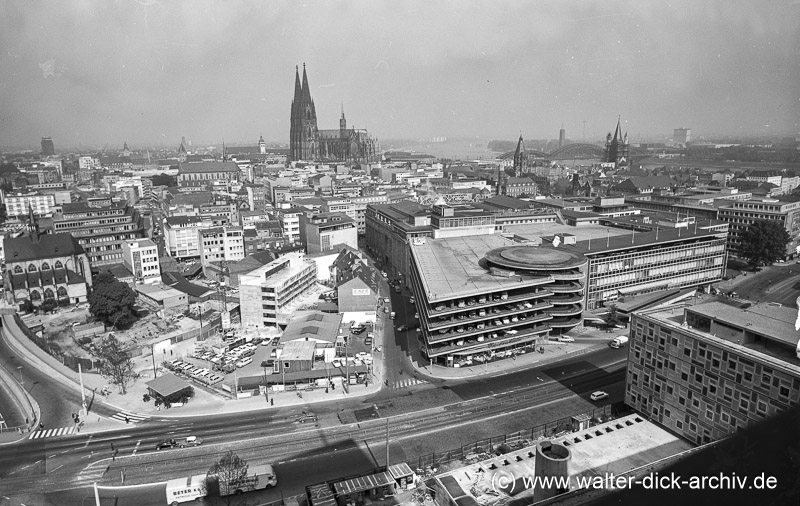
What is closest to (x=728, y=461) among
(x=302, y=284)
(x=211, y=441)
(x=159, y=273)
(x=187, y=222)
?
(x=211, y=441)

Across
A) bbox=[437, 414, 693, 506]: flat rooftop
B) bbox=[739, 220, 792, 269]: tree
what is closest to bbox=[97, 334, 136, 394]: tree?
bbox=[437, 414, 693, 506]: flat rooftop

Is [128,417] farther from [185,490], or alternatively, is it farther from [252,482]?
[252,482]

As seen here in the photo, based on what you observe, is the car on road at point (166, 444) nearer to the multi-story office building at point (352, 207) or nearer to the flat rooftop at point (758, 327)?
the flat rooftop at point (758, 327)

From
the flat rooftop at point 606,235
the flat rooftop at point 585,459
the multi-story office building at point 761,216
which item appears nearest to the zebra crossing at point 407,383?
the flat rooftop at point 585,459

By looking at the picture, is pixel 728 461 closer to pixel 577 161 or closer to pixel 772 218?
pixel 772 218

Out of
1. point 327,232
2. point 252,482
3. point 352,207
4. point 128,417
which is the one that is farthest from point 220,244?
point 252,482
